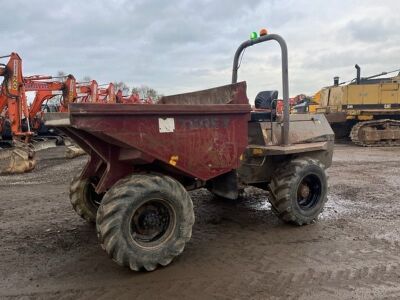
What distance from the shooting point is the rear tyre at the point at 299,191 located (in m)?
4.55

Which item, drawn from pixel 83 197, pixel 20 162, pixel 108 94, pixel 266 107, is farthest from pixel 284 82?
pixel 108 94

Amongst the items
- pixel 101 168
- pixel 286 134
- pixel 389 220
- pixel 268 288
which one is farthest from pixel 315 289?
pixel 101 168

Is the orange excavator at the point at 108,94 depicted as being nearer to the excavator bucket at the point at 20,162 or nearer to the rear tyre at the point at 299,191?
the excavator bucket at the point at 20,162

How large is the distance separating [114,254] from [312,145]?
287 centimetres

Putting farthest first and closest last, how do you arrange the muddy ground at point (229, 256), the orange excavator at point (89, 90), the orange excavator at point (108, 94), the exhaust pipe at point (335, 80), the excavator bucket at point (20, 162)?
1. the orange excavator at point (108, 94)
2. the orange excavator at point (89, 90)
3. the exhaust pipe at point (335, 80)
4. the excavator bucket at point (20, 162)
5. the muddy ground at point (229, 256)

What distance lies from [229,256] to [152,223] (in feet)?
2.82

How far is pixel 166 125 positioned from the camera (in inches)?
141

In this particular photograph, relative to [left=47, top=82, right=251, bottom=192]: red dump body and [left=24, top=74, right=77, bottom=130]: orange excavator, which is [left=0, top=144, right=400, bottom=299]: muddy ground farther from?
[left=24, top=74, right=77, bottom=130]: orange excavator

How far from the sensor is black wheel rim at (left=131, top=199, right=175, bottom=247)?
11.8ft

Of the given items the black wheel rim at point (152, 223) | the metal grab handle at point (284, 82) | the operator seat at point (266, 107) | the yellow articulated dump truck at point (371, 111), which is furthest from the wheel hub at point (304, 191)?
the yellow articulated dump truck at point (371, 111)

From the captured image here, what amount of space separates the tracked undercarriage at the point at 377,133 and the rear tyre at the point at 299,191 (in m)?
10.6

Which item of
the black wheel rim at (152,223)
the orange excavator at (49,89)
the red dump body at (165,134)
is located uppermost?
the orange excavator at (49,89)

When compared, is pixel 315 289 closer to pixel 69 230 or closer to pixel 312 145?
pixel 312 145

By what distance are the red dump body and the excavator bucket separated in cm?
604
